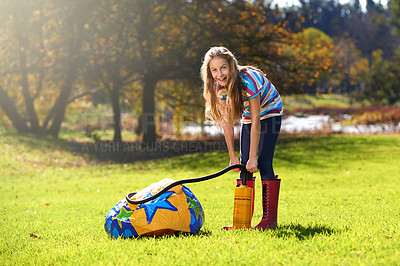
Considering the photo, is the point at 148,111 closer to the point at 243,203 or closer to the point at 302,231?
the point at 243,203

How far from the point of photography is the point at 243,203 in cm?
447

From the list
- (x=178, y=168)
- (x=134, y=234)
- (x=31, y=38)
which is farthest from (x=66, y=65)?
(x=134, y=234)

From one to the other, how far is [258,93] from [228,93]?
1.07 ft

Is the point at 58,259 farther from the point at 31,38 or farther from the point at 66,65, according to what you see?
the point at 31,38

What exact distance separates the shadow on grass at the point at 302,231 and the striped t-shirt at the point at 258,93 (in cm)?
128

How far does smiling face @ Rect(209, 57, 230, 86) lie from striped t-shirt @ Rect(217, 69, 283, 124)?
5.6 inches

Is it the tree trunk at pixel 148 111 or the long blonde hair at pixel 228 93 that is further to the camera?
the tree trunk at pixel 148 111

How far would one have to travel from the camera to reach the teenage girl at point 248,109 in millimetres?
4367

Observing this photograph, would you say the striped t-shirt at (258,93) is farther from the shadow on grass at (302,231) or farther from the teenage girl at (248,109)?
the shadow on grass at (302,231)

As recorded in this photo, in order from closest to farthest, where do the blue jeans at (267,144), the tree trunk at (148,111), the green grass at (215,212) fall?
the green grass at (215,212) < the blue jeans at (267,144) < the tree trunk at (148,111)

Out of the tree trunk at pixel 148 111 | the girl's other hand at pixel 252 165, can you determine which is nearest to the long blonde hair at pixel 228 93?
the girl's other hand at pixel 252 165

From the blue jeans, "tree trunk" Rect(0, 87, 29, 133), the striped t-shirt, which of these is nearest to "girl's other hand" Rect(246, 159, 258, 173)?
the blue jeans

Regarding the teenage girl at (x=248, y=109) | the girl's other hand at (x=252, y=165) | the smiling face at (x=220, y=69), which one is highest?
the smiling face at (x=220, y=69)

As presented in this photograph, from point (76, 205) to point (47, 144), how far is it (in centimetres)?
1099
